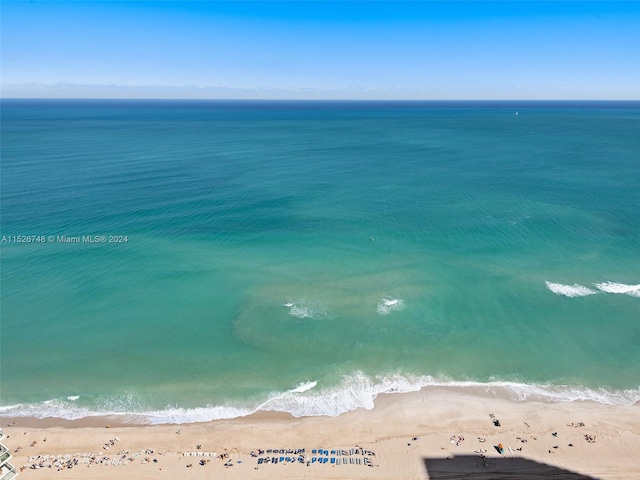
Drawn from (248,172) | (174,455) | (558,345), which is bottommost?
(174,455)

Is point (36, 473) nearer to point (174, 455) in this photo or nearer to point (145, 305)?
point (174, 455)

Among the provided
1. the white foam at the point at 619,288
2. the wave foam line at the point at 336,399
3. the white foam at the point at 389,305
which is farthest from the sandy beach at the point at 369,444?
the white foam at the point at 619,288

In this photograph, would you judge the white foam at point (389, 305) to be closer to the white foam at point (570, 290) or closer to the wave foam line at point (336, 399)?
the wave foam line at point (336, 399)

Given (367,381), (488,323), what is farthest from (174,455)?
(488,323)

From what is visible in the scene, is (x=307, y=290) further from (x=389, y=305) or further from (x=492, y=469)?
(x=492, y=469)

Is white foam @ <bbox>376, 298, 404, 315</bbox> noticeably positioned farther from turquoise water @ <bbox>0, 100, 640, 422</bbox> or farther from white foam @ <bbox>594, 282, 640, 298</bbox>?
white foam @ <bbox>594, 282, 640, 298</bbox>
